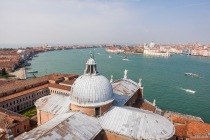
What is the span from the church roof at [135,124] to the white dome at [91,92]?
1.33 metres

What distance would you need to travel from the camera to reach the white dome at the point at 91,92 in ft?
46.4

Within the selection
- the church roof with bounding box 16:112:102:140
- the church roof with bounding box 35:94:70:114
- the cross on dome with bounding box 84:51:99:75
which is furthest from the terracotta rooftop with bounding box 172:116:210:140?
the church roof with bounding box 35:94:70:114

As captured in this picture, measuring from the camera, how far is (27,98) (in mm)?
32219

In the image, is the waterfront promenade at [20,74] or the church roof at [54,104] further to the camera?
the waterfront promenade at [20,74]

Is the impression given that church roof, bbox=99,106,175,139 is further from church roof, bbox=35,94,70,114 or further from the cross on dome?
church roof, bbox=35,94,70,114

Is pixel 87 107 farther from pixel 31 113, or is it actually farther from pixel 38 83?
pixel 38 83

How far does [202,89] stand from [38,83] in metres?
44.3

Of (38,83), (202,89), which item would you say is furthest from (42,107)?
(202,89)

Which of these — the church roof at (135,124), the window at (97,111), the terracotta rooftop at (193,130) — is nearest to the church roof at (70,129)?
the window at (97,111)

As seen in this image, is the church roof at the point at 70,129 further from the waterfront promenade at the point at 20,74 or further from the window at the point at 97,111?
the waterfront promenade at the point at 20,74

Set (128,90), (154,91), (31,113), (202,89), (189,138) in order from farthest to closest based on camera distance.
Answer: (202,89) < (154,91) < (31,113) < (128,90) < (189,138)

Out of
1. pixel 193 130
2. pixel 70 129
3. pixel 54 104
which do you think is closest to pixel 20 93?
pixel 54 104

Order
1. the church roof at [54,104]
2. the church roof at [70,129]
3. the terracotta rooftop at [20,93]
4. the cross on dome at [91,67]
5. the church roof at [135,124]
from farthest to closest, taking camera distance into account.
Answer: the terracotta rooftop at [20,93], the church roof at [54,104], the cross on dome at [91,67], the church roof at [135,124], the church roof at [70,129]

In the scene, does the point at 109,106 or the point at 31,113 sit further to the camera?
Answer: the point at 31,113
